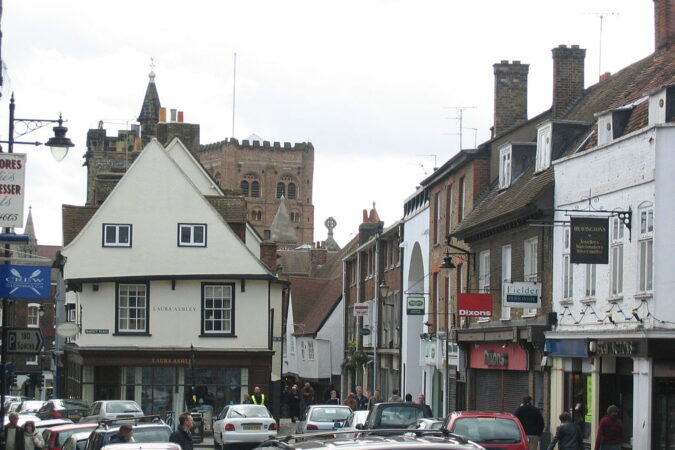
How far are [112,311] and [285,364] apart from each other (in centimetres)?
3677

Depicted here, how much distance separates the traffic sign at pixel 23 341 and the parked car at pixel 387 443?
49.3 feet

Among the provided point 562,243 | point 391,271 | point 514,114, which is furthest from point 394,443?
point 391,271

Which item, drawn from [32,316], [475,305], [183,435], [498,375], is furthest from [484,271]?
[32,316]

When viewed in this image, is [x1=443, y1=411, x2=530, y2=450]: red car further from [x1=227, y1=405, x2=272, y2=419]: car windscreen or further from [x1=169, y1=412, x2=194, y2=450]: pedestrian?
[x1=227, y1=405, x2=272, y2=419]: car windscreen

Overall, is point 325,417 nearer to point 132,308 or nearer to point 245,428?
point 245,428

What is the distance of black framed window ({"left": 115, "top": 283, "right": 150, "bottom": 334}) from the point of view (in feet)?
162

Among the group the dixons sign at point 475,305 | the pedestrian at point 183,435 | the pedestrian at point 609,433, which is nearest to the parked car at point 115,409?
the dixons sign at point 475,305

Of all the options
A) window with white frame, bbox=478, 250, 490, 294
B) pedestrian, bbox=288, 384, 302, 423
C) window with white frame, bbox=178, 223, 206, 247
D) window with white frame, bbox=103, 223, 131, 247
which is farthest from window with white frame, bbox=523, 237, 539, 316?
pedestrian, bbox=288, 384, 302, 423

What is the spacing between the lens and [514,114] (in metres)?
41.7

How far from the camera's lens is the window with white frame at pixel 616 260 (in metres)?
26.5

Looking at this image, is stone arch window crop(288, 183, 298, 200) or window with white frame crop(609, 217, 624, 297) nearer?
window with white frame crop(609, 217, 624, 297)

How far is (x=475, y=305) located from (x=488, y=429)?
13.7m

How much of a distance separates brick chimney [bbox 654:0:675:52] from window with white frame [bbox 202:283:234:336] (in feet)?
73.7

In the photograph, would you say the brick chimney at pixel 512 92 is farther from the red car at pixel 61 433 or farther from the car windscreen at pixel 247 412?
the red car at pixel 61 433
